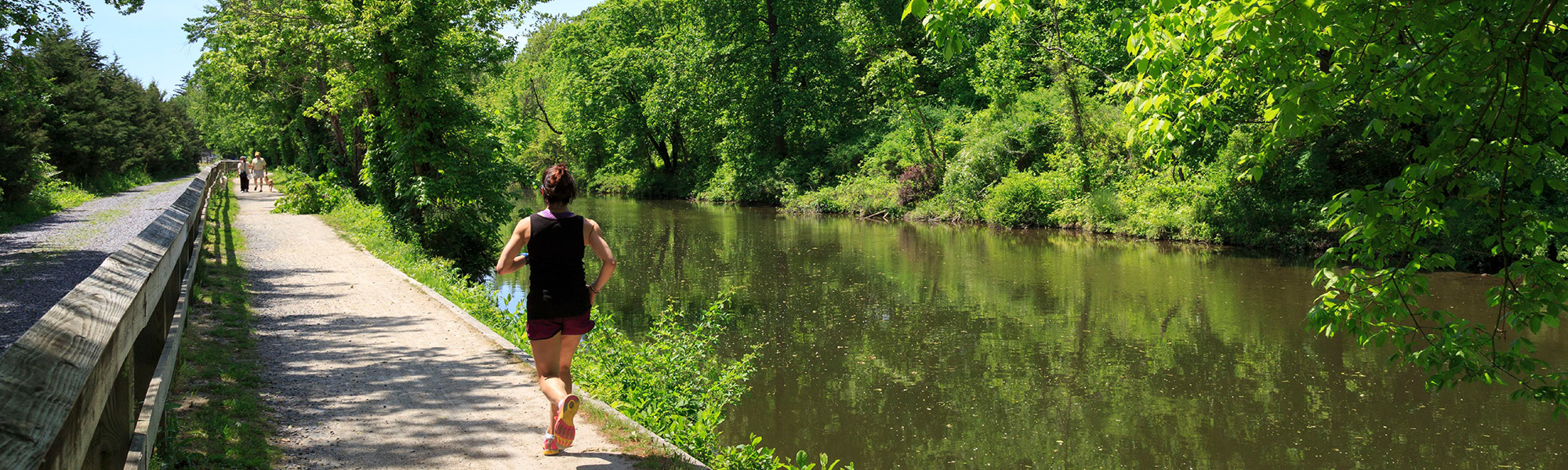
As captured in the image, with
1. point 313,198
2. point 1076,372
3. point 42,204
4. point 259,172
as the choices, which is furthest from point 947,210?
point 259,172

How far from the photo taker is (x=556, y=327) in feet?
16.4

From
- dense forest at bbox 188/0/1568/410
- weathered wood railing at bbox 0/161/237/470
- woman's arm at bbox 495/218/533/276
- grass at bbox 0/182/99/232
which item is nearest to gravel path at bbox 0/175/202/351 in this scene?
grass at bbox 0/182/99/232

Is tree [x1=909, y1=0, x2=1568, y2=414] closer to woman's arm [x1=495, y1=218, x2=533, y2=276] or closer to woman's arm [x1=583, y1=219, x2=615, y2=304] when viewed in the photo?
woman's arm [x1=583, y1=219, x2=615, y2=304]

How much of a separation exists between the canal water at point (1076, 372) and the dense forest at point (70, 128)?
9.75 metres

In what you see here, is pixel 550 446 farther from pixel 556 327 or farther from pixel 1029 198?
pixel 1029 198

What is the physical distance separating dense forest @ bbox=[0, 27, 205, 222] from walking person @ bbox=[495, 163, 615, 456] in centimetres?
1067

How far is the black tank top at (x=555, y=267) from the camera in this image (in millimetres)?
4863

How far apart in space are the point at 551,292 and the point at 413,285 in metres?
7.19

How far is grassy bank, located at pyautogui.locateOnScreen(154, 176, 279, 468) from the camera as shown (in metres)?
4.73

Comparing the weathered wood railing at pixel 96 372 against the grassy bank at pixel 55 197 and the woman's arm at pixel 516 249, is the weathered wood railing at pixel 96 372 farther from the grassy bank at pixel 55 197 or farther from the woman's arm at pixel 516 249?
the grassy bank at pixel 55 197

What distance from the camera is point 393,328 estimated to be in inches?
344

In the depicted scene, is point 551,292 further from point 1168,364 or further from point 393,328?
point 1168,364

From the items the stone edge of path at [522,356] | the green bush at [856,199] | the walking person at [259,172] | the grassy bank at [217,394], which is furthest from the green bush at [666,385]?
the walking person at [259,172]

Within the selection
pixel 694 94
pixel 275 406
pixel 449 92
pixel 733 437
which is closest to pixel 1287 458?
pixel 733 437
